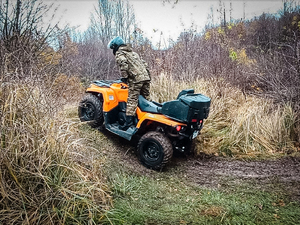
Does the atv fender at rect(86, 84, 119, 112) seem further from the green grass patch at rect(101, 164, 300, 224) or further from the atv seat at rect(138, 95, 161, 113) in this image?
the green grass patch at rect(101, 164, 300, 224)

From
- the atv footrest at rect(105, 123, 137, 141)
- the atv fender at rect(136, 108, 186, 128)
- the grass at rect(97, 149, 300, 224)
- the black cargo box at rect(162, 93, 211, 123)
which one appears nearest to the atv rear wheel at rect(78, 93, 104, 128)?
the atv footrest at rect(105, 123, 137, 141)

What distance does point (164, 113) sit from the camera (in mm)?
4273

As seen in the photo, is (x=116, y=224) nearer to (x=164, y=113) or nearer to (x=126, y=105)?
(x=164, y=113)

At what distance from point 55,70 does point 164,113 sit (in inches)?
76.0

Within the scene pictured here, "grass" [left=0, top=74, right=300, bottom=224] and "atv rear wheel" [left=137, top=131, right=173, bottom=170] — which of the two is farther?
"atv rear wheel" [left=137, top=131, right=173, bottom=170]

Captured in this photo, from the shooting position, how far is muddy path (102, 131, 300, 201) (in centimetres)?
383

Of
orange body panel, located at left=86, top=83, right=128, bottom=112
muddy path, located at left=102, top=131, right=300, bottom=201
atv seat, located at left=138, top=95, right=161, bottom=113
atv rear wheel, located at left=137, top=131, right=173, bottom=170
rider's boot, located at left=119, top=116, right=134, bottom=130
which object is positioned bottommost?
muddy path, located at left=102, top=131, right=300, bottom=201

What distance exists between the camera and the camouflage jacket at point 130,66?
4715 millimetres

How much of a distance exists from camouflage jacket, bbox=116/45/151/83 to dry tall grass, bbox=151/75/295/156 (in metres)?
1.31

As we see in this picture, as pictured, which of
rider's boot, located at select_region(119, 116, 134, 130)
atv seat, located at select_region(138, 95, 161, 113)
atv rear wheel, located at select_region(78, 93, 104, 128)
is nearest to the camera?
atv seat, located at select_region(138, 95, 161, 113)

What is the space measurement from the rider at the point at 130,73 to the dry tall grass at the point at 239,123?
4.28 feet

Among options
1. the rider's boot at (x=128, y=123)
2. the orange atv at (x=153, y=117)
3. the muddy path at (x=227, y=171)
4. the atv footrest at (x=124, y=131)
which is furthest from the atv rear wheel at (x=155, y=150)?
the rider's boot at (x=128, y=123)

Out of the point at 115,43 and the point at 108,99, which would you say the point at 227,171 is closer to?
the point at 108,99

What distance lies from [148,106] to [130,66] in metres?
0.81
